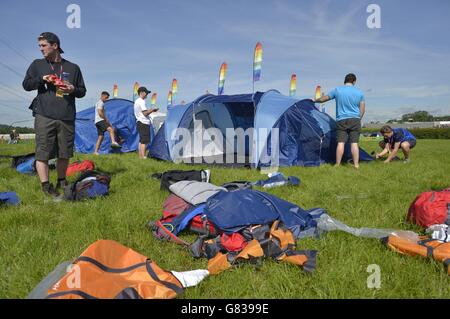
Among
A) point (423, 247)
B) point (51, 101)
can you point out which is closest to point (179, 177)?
point (51, 101)

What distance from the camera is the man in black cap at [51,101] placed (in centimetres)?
387

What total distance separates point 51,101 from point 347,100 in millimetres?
5220

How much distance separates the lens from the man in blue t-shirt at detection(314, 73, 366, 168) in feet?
21.2

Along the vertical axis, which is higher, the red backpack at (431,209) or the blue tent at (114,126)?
the blue tent at (114,126)

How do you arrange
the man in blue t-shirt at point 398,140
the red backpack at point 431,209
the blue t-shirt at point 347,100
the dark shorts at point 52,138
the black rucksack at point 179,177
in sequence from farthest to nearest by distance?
the man in blue t-shirt at point 398,140 < the blue t-shirt at point 347,100 < the black rucksack at point 179,177 < the dark shorts at point 52,138 < the red backpack at point 431,209

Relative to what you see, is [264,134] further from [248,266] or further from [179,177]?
[248,266]

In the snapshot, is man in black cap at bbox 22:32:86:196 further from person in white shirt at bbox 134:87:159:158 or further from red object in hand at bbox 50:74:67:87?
person in white shirt at bbox 134:87:159:158

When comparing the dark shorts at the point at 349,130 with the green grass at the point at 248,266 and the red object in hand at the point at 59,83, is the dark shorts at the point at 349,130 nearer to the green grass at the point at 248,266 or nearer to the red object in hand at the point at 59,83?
the green grass at the point at 248,266

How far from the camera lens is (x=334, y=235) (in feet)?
8.64

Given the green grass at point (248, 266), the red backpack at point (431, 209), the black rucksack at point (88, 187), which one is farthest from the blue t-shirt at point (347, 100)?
the black rucksack at point (88, 187)

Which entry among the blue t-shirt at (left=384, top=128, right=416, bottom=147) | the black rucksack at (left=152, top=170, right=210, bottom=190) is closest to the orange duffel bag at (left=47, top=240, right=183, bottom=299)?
the black rucksack at (left=152, top=170, right=210, bottom=190)

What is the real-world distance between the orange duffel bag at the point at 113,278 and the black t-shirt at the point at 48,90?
2641mm
